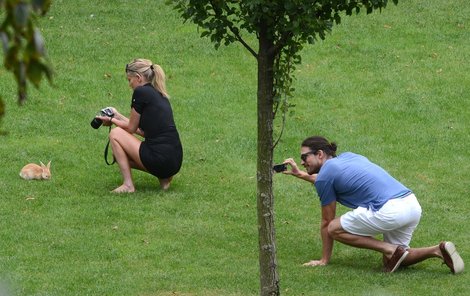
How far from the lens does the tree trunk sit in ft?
22.4

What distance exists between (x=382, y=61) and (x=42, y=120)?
523 cm

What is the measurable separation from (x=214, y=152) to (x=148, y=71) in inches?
77.8

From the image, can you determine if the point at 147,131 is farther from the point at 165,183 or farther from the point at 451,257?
the point at 451,257

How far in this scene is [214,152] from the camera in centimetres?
1226

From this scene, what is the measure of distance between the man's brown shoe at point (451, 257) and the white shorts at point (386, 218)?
33cm

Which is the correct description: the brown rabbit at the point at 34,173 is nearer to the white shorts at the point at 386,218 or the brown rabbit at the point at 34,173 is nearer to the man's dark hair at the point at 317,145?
the man's dark hair at the point at 317,145

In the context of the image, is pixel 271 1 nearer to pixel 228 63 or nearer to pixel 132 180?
pixel 132 180

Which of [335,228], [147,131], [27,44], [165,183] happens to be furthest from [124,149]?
[27,44]

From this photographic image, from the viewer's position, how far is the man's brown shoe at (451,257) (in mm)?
8398

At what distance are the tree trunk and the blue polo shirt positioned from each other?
55.0 inches

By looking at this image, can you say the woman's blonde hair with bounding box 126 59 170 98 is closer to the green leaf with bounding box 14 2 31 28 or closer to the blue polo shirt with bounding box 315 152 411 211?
the blue polo shirt with bounding box 315 152 411 211

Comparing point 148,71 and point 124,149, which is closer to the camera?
point 148,71

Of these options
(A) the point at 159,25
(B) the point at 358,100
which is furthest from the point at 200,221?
(A) the point at 159,25

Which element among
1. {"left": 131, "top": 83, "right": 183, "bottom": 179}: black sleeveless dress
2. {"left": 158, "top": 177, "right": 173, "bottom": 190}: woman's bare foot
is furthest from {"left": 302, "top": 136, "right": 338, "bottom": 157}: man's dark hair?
{"left": 158, "top": 177, "right": 173, "bottom": 190}: woman's bare foot
